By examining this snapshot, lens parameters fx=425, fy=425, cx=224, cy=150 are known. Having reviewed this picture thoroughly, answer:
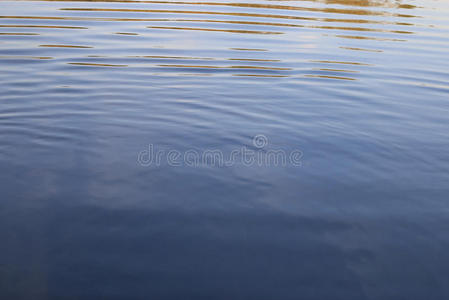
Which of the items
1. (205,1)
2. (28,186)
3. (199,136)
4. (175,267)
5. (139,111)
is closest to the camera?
(175,267)

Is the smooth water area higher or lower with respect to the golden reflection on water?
lower

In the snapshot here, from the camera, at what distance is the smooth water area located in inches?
134

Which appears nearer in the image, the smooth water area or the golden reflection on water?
the smooth water area

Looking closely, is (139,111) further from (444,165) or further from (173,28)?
(173,28)

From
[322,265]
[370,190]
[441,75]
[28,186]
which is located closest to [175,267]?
[322,265]

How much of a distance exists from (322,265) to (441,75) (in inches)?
338

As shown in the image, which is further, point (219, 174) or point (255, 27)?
point (255, 27)

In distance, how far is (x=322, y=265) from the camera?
3.56 metres

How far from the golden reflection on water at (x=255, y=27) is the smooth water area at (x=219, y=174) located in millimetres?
206

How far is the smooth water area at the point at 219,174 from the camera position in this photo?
3.40 metres

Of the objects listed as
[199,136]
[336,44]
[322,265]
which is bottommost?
[322,265]

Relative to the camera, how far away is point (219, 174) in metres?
5.05

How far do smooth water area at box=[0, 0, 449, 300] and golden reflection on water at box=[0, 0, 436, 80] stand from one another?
0.68ft

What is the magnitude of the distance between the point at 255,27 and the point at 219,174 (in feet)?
37.0
